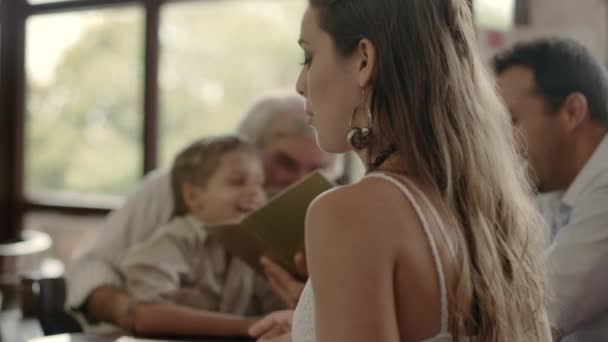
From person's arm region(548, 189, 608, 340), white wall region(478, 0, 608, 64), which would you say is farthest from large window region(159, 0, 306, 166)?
person's arm region(548, 189, 608, 340)

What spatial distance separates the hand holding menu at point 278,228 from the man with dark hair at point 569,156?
0.53 metres

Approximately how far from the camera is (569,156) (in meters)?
1.90

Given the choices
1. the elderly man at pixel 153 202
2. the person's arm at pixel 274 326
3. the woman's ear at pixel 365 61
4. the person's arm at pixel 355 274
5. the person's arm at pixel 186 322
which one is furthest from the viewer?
the elderly man at pixel 153 202

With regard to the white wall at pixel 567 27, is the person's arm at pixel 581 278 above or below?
below

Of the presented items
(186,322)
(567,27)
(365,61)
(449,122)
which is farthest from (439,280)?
(567,27)

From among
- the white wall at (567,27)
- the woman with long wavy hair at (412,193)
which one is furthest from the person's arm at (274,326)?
the white wall at (567,27)

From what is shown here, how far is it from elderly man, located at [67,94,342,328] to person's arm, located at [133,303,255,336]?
0.35ft

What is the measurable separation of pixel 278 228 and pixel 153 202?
0.82 metres

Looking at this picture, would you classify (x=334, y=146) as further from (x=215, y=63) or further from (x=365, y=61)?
(x=215, y=63)

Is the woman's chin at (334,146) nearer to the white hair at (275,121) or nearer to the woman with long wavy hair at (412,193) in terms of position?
the woman with long wavy hair at (412,193)

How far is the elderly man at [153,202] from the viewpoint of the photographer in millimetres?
2027

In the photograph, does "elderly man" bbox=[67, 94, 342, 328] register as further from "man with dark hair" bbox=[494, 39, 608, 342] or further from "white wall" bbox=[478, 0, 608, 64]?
"white wall" bbox=[478, 0, 608, 64]

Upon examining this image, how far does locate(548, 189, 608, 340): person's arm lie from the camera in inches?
62.2

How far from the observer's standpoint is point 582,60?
1.89 metres
